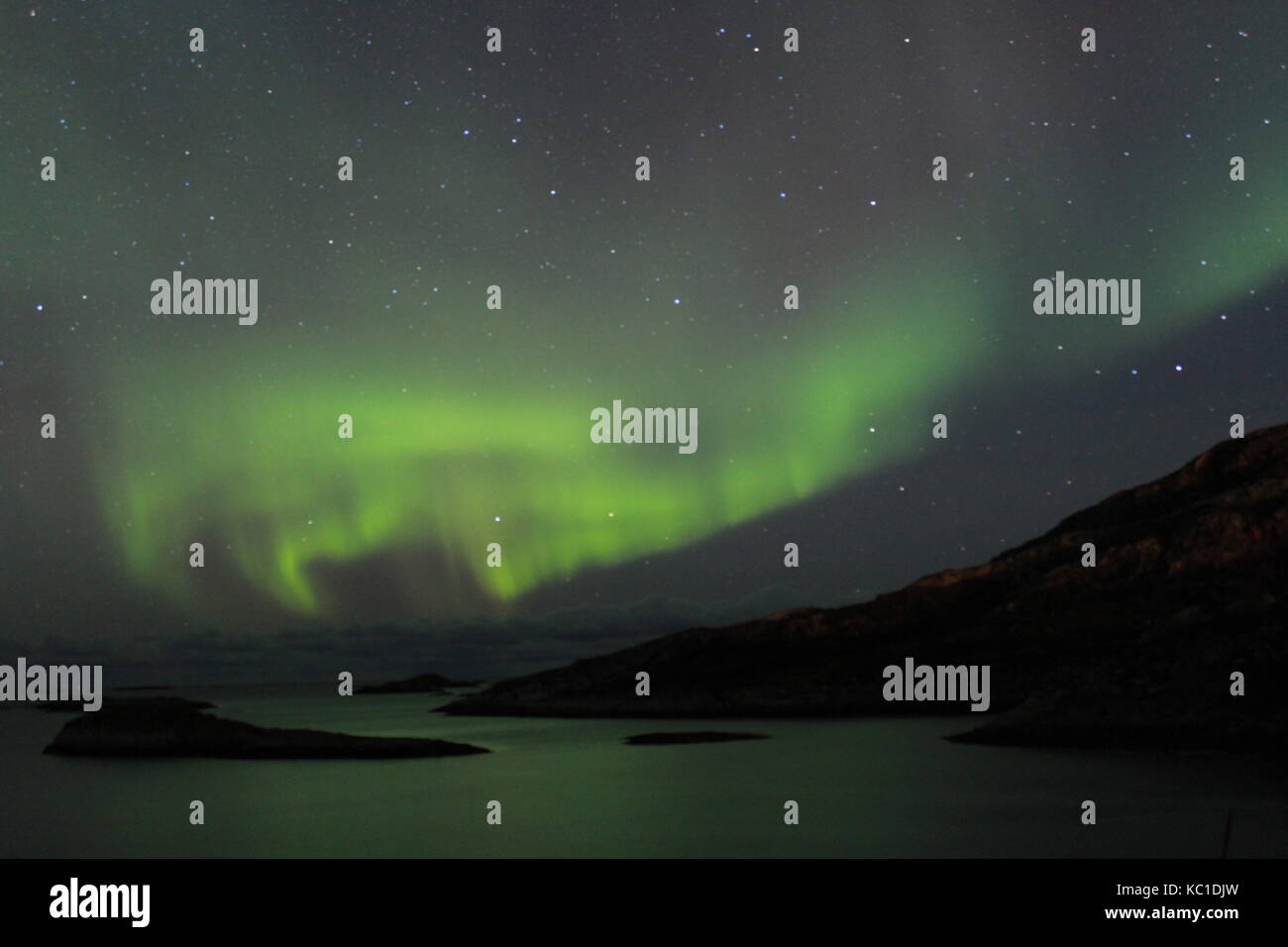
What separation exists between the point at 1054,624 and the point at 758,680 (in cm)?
4370

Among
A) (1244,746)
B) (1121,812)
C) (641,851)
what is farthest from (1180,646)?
(641,851)

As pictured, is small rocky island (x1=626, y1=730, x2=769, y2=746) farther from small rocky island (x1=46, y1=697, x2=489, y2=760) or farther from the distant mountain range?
small rocky island (x1=46, y1=697, x2=489, y2=760)

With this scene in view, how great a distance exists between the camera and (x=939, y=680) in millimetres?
167875

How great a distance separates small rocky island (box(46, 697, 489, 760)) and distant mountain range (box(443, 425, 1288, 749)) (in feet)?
154

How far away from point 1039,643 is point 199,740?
119241 millimetres

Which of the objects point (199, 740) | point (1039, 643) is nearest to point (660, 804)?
point (199, 740)

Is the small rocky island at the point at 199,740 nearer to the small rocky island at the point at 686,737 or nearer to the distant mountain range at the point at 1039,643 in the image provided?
the small rocky island at the point at 686,737

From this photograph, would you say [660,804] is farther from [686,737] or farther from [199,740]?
[686,737]

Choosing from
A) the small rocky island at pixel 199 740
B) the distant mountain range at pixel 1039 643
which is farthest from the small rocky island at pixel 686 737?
the small rocky island at pixel 199 740

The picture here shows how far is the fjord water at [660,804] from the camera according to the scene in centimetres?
4359

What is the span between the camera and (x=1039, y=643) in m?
162

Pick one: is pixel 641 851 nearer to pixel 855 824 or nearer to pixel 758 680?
pixel 855 824

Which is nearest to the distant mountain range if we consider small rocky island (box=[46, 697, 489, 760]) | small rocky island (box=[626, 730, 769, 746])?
small rocky island (box=[626, 730, 769, 746])

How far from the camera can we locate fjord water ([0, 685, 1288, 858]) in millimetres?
43594
